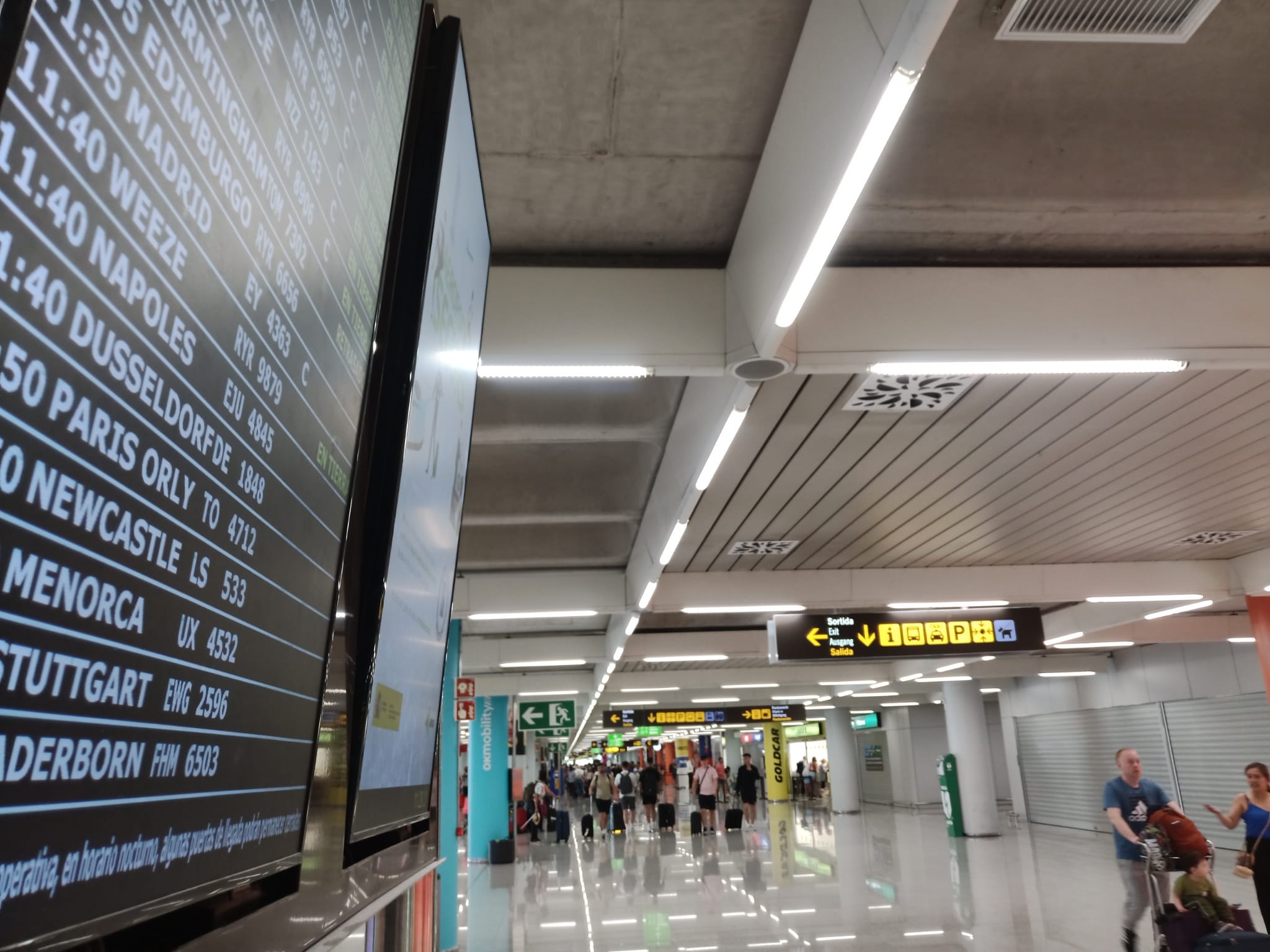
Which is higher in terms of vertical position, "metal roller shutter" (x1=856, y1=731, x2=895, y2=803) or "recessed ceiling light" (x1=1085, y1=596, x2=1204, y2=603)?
"recessed ceiling light" (x1=1085, y1=596, x2=1204, y2=603)

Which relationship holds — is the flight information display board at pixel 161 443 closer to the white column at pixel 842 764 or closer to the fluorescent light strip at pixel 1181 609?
the fluorescent light strip at pixel 1181 609

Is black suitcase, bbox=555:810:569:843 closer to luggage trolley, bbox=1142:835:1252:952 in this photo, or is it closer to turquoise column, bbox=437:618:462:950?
turquoise column, bbox=437:618:462:950

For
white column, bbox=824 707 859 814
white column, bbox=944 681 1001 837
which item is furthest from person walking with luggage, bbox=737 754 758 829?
white column, bbox=944 681 1001 837

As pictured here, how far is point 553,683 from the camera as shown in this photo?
17.7 m

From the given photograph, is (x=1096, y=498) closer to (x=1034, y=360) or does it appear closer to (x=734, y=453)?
(x=734, y=453)

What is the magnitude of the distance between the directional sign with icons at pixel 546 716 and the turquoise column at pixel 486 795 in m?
1.74

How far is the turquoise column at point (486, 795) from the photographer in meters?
15.4

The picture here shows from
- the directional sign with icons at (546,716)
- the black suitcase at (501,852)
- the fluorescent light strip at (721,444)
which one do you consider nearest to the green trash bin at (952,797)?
the directional sign with icons at (546,716)

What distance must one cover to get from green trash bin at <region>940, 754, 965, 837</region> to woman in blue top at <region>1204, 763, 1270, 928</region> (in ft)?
38.4

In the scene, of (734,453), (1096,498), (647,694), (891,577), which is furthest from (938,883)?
(647,694)

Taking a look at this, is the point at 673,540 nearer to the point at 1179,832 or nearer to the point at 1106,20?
the point at 1179,832

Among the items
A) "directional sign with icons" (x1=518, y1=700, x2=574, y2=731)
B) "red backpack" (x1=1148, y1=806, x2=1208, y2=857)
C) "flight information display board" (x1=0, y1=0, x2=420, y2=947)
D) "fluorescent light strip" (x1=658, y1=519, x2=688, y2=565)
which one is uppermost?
"fluorescent light strip" (x1=658, y1=519, x2=688, y2=565)

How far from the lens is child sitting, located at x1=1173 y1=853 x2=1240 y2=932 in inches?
196

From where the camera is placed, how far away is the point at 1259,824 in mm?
6062
